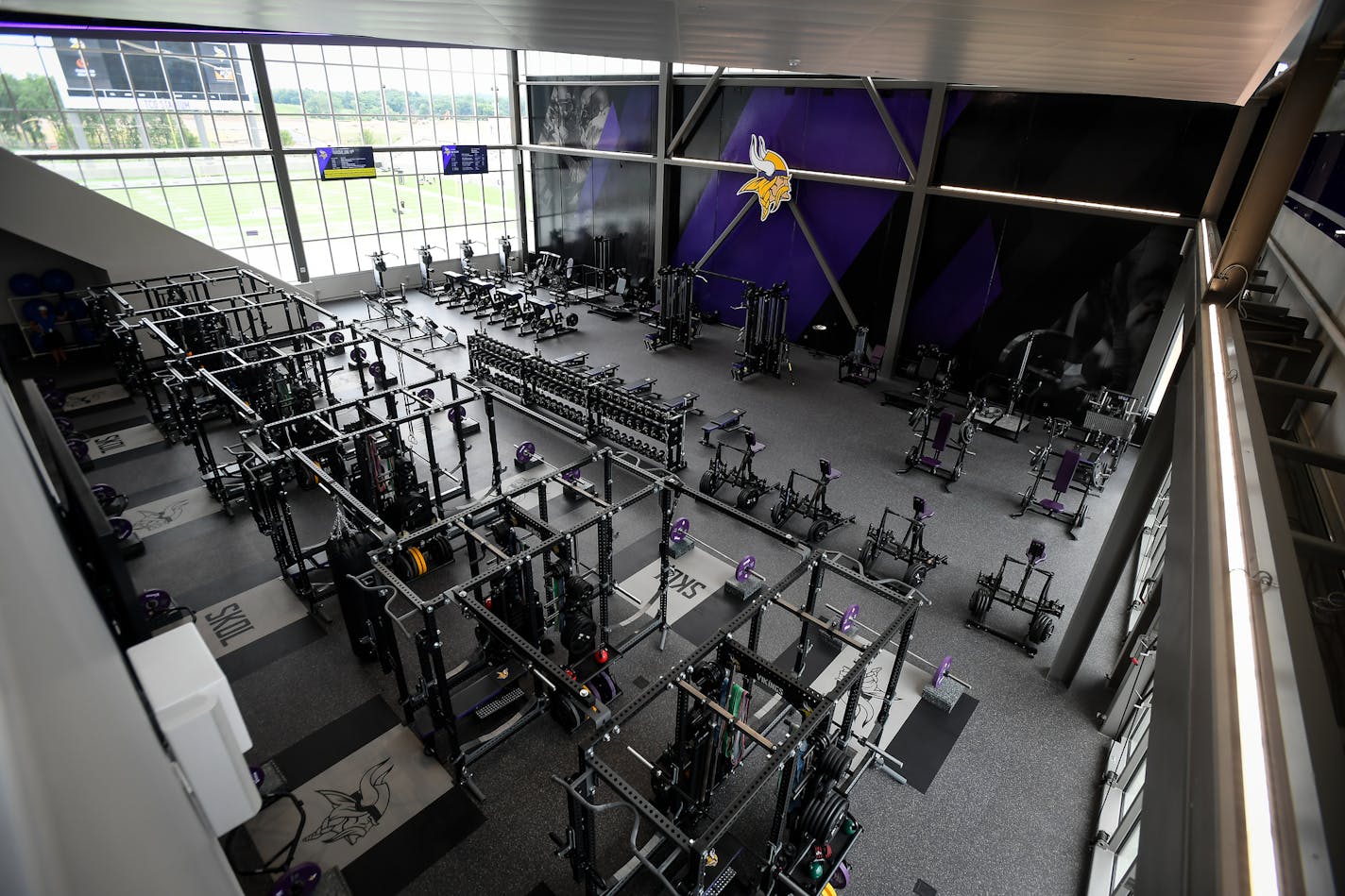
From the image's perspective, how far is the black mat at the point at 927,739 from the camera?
5.70 meters

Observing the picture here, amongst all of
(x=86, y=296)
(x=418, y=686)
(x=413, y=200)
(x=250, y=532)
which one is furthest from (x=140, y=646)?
(x=413, y=200)

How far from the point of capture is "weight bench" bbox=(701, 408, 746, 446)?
10.7m

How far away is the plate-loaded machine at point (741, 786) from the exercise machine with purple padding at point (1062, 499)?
5010mm

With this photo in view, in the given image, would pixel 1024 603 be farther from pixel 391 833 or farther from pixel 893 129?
pixel 893 129

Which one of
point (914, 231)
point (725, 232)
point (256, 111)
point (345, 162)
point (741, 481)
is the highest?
point (256, 111)

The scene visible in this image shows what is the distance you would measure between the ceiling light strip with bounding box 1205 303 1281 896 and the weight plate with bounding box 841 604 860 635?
479cm

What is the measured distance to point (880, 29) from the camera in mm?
4027

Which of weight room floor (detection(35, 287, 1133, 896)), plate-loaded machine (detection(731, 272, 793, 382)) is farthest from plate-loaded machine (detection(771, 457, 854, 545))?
plate-loaded machine (detection(731, 272, 793, 382))

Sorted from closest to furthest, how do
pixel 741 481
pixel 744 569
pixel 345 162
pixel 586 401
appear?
pixel 744 569 < pixel 741 481 < pixel 586 401 < pixel 345 162

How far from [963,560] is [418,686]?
6.54 meters

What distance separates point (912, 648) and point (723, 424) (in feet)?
16.4

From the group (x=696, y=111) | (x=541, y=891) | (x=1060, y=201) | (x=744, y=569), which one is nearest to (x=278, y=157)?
(x=696, y=111)

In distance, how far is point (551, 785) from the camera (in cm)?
549

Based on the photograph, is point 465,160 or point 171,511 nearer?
point 171,511
